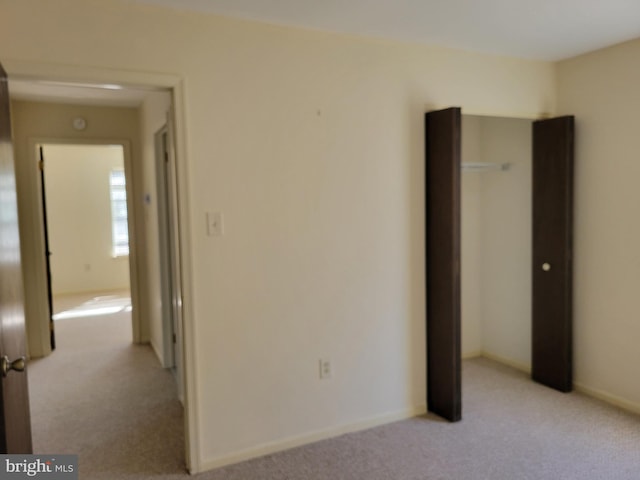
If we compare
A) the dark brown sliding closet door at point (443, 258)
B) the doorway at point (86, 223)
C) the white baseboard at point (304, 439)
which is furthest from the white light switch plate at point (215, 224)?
the doorway at point (86, 223)

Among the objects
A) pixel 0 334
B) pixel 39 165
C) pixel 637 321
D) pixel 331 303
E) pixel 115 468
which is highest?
pixel 39 165

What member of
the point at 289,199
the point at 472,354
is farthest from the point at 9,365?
the point at 472,354

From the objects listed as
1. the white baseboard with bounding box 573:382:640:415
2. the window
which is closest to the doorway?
the window

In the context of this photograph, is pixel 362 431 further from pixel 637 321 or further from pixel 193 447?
pixel 637 321

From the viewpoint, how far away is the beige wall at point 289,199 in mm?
2447

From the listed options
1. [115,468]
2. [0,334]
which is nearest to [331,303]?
[115,468]

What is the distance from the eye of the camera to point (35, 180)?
15.3 feet

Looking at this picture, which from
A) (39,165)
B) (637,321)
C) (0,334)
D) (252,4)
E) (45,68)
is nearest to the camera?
(0,334)

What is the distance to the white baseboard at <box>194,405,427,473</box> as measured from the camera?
2.67m

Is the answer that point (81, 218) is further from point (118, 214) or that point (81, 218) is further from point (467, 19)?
point (467, 19)

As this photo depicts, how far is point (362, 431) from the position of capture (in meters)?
3.02

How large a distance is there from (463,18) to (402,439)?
2.41 m

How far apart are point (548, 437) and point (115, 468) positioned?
249 cm

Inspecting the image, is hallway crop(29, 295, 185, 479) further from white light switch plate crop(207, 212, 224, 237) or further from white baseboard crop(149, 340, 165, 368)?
white light switch plate crop(207, 212, 224, 237)
